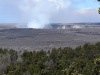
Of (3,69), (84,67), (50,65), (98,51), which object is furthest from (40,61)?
(98,51)

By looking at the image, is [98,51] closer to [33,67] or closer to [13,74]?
[33,67]

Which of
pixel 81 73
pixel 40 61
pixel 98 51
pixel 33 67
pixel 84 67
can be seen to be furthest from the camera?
pixel 98 51

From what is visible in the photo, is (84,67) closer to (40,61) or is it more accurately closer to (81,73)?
(81,73)

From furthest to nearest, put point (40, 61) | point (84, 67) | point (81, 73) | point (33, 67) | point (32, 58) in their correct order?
point (32, 58) → point (40, 61) → point (33, 67) → point (84, 67) → point (81, 73)

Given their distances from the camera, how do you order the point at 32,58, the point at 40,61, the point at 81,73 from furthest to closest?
1. the point at 32,58
2. the point at 40,61
3. the point at 81,73

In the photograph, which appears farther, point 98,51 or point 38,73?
point 98,51

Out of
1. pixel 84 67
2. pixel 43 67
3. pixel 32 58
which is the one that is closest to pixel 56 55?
pixel 32 58

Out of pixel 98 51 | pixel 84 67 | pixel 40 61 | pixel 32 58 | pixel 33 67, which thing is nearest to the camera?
pixel 84 67

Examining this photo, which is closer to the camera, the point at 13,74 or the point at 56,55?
the point at 13,74
